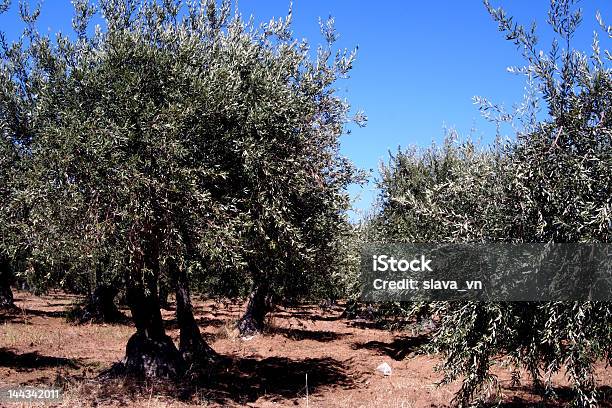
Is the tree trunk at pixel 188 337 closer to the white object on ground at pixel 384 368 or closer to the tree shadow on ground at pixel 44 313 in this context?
the white object on ground at pixel 384 368

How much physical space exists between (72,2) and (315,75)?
247 inches

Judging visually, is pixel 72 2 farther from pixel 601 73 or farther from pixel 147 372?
pixel 601 73

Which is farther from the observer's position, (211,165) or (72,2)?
(72,2)

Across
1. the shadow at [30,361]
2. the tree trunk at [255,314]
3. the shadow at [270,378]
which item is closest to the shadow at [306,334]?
the tree trunk at [255,314]

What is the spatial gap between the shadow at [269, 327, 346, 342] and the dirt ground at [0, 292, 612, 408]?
0.23 feet

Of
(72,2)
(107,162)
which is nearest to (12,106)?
A: (72,2)

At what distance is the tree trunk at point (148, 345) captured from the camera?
14.3m

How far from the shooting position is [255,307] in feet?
87.2

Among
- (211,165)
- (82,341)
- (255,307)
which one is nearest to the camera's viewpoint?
(211,165)

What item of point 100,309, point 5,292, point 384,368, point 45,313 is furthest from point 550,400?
point 5,292

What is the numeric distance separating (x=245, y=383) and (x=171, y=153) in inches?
341

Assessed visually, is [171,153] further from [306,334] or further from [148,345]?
[306,334]

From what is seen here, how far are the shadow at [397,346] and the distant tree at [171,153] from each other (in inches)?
424

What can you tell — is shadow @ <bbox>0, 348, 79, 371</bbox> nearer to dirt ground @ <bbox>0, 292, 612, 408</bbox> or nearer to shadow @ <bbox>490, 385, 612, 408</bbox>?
dirt ground @ <bbox>0, 292, 612, 408</bbox>
